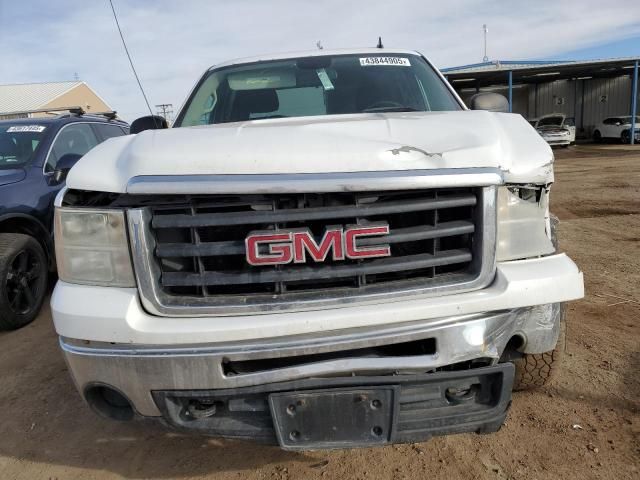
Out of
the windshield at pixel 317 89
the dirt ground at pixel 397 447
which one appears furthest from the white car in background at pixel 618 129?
the windshield at pixel 317 89

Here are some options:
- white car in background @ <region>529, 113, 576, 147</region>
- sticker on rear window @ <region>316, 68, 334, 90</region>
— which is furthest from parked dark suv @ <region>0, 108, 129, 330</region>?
white car in background @ <region>529, 113, 576, 147</region>

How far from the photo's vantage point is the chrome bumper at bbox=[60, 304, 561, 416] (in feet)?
5.53

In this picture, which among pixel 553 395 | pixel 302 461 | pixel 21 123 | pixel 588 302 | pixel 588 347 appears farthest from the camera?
pixel 21 123

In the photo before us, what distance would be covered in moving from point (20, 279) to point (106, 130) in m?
2.71

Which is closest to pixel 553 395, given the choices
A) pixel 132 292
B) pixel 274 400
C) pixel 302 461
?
pixel 302 461

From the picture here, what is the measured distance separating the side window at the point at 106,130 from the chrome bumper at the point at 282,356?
5031 mm

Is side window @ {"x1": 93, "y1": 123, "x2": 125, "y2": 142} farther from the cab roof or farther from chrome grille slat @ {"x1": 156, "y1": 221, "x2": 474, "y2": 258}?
chrome grille slat @ {"x1": 156, "y1": 221, "x2": 474, "y2": 258}

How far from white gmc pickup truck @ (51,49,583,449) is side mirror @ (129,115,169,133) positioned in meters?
1.45

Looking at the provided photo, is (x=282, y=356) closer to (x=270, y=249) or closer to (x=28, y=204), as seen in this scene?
(x=270, y=249)

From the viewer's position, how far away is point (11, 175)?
450 cm

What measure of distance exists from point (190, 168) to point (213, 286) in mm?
442

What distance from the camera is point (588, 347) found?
10.6ft

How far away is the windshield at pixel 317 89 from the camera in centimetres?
312

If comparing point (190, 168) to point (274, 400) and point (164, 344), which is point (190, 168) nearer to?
point (164, 344)
